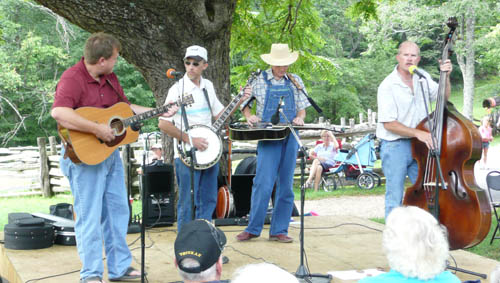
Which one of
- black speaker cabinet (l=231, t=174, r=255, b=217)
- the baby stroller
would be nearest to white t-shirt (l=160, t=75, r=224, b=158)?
black speaker cabinet (l=231, t=174, r=255, b=217)

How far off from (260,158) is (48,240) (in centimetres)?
231

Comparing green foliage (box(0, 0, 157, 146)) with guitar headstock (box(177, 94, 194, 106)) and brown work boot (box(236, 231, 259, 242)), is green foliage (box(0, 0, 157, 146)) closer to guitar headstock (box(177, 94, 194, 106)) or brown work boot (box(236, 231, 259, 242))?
brown work boot (box(236, 231, 259, 242))

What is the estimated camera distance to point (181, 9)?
695 cm

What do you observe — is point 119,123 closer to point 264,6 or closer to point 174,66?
point 174,66

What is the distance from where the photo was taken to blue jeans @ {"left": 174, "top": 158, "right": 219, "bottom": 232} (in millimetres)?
5500

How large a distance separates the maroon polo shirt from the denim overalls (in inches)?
68.7

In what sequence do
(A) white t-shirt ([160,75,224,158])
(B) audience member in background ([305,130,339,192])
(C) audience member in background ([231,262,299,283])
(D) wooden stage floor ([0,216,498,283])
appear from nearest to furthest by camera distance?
(C) audience member in background ([231,262,299,283]) < (D) wooden stage floor ([0,216,498,283]) < (A) white t-shirt ([160,75,224,158]) < (B) audience member in background ([305,130,339,192])

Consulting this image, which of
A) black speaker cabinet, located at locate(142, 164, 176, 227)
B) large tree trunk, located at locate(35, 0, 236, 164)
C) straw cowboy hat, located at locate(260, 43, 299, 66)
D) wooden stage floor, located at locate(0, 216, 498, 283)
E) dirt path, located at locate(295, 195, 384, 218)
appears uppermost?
large tree trunk, located at locate(35, 0, 236, 164)

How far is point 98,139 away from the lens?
13.9ft

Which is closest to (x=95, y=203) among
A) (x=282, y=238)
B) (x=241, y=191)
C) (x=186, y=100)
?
(x=186, y=100)

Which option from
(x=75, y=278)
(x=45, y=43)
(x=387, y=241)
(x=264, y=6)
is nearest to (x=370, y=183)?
(x=264, y=6)

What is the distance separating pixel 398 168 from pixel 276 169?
1.36 meters

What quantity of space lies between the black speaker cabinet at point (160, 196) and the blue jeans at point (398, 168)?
2975 millimetres

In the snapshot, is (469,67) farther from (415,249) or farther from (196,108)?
(415,249)
